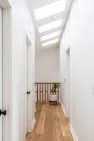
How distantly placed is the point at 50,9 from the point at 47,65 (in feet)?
18.2

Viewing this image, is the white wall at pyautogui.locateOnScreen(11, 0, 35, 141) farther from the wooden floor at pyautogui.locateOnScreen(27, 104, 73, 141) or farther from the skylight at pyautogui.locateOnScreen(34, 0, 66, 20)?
the skylight at pyautogui.locateOnScreen(34, 0, 66, 20)

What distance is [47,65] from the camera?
961 centimetres

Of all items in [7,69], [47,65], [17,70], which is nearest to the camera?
[7,69]

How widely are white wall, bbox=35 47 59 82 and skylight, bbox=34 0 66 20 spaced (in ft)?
16.6

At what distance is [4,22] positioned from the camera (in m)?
1.98

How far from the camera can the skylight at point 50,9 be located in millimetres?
3954

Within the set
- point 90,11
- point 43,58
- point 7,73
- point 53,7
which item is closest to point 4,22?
point 7,73

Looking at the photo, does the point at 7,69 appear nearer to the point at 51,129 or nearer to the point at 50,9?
the point at 50,9

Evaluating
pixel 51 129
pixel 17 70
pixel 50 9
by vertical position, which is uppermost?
pixel 50 9

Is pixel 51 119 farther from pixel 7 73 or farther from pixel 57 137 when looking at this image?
pixel 7 73

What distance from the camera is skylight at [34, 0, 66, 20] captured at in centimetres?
395

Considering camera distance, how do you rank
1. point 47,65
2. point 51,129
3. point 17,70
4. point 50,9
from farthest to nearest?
point 47,65
point 51,129
point 50,9
point 17,70

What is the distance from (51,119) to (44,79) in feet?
14.0

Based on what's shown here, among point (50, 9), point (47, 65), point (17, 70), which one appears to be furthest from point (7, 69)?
point (47, 65)
